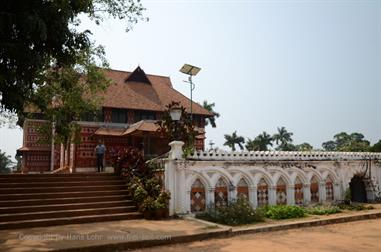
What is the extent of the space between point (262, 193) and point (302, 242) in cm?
453

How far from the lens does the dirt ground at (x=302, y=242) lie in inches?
274

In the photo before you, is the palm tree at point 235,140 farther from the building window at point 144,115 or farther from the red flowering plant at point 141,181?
the red flowering plant at point 141,181

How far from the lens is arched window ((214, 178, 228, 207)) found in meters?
11.2

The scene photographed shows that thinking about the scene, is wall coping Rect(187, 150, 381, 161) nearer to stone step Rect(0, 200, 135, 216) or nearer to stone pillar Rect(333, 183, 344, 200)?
stone pillar Rect(333, 183, 344, 200)

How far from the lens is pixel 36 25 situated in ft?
23.1

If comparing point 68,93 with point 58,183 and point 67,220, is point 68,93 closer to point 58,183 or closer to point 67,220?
point 58,183

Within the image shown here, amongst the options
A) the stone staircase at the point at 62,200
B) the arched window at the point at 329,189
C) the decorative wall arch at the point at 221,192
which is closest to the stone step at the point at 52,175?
the stone staircase at the point at 62,200

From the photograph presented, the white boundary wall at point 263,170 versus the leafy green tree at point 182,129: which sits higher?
the leafy green tree at point 182,129

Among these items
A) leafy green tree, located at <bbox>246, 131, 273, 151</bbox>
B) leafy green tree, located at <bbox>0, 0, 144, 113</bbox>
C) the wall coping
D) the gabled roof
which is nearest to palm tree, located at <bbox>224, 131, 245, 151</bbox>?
leafy green tree, located at <bbox>246, 131, 273, 151</bbox>

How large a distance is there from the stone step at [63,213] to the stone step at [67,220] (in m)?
0.27

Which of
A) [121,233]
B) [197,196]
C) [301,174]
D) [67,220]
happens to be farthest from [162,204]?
[301,174]

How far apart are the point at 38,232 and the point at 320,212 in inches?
338

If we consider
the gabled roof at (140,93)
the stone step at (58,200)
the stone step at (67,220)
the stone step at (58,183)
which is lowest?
the stone step at (67,220)

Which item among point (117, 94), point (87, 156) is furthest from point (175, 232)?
point (117, 94)
